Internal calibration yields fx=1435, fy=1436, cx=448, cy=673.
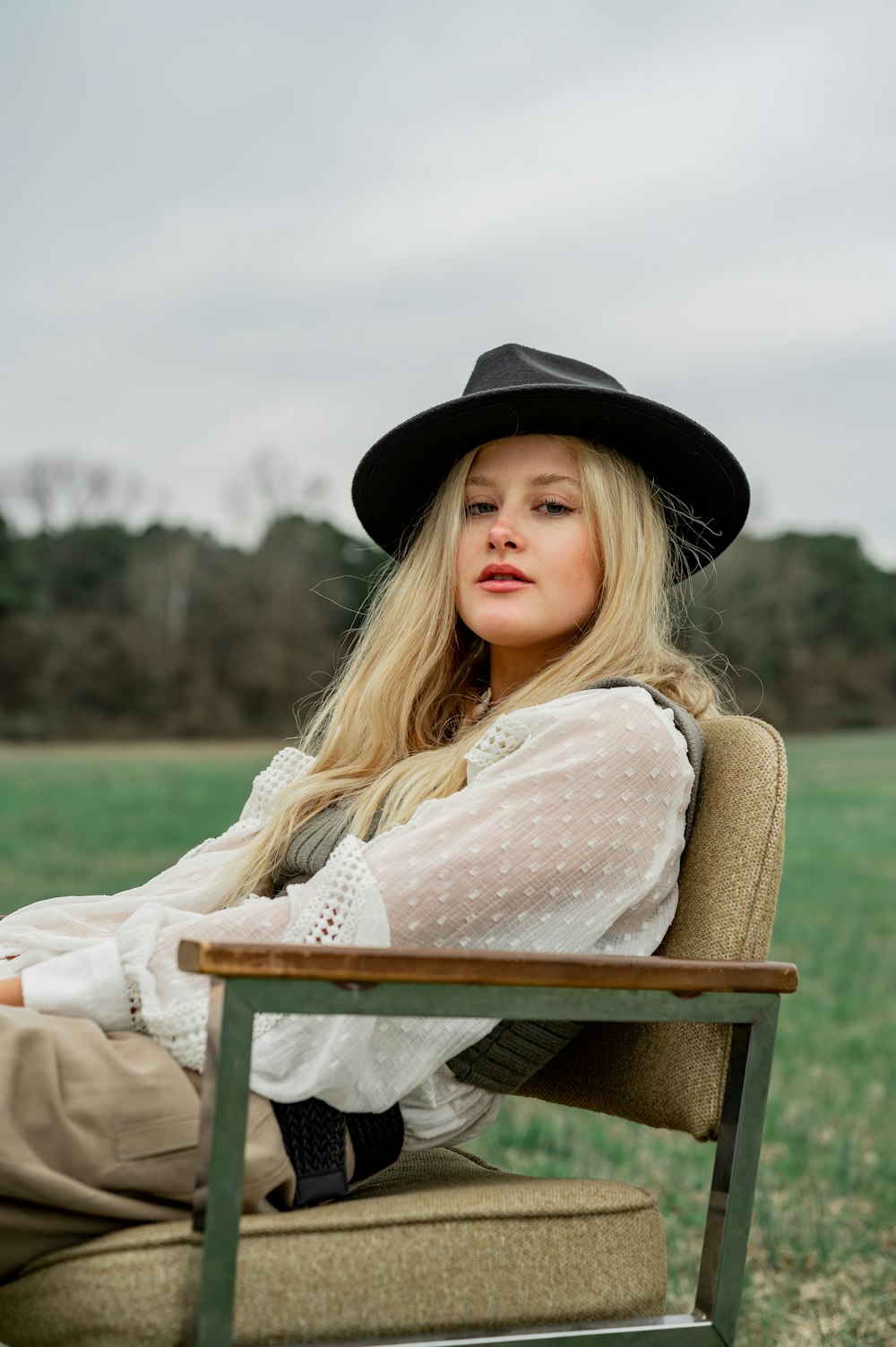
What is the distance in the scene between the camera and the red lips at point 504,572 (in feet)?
8.49

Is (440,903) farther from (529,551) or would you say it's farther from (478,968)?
(529,551)

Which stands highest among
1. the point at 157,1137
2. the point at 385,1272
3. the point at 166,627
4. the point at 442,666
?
the point at 442,666

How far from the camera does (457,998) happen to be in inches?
67.0

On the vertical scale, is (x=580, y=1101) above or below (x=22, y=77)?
below

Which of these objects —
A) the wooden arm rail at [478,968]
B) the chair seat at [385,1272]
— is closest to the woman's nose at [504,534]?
the wooden arm rail at [478,968]

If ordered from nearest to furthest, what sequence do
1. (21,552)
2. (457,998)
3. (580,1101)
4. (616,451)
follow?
(457,998) < (580,1101) < (616,451) < (21,552)

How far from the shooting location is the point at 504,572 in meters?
2.60

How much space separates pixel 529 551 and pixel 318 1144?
1112mm

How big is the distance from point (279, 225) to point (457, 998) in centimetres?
1428

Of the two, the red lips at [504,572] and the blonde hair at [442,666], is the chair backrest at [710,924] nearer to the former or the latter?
the blonde hair at [442,666]

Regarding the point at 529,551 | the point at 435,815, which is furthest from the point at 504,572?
the point at 435,815

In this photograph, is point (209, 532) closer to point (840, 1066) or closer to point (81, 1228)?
point (840, 1066)

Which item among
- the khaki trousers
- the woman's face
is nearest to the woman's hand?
the khaki trousers

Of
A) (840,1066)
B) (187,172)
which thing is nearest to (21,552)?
Answer: (187,172)
